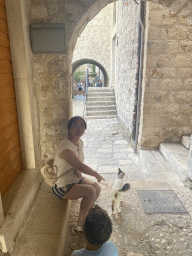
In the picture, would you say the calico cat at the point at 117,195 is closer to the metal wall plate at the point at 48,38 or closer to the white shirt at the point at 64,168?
the white shirt at the point at 64,168

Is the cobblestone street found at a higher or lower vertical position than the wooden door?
lower

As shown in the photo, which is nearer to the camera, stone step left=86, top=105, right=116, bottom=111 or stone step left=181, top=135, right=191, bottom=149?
stone step left=181, top=135, right=191, bottom=149

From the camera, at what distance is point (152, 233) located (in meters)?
1.96

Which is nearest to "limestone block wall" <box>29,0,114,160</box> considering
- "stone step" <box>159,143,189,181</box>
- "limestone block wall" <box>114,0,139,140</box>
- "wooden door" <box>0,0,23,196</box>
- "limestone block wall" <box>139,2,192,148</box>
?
"wooden door" <box>0,0,23,196</box>

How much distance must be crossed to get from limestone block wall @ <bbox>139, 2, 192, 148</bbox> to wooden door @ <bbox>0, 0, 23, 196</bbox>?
110 inches

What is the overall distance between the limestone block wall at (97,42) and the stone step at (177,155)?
1013 centimetres

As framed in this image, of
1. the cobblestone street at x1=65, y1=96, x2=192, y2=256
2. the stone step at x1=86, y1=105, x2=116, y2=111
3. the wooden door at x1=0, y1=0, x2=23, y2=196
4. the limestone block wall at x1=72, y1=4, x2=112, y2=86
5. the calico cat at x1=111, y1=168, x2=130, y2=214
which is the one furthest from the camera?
the limestone block wall at x1=72, y1=4, x2=112, y2=86

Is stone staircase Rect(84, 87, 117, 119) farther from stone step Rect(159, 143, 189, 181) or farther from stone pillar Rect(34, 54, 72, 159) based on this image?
stone pillar Rect(34, 54, 72, 159)

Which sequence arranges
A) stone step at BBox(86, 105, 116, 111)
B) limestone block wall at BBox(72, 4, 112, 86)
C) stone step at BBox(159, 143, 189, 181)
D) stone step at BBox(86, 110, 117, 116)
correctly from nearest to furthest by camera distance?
1. stone step at BBox(159, 143, 189, 181)
2. stone step at BBox(86, 110, 117, 116)
3. stone step at BBox(86, 105, 116, 111)
4. limestone block wall at BBox(72, 4, 112, 86)

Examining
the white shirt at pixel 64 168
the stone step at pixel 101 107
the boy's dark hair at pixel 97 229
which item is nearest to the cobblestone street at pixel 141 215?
the white shirt at pixel 64 168

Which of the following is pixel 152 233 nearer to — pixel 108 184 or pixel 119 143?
pixel 108 184

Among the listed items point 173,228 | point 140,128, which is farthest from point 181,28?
point 173,228

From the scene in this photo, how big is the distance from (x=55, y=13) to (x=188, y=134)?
11.0 ft

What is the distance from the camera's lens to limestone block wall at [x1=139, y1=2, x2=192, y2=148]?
3641 millimetres
